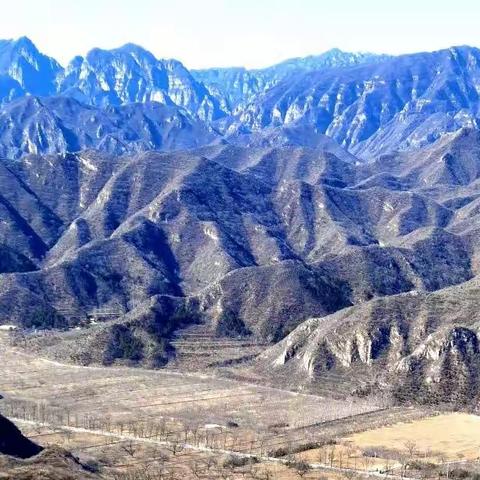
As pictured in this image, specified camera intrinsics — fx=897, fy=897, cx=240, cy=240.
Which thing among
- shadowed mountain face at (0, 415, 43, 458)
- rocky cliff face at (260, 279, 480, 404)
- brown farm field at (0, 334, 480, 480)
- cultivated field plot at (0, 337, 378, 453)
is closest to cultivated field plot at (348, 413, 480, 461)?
brown farm field at (0, 334, 480, 480)

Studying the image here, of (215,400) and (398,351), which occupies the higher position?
(398,351)

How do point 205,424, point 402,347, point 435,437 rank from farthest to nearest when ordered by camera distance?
1. point 402,347
2. point 205,424
3. point 435,437

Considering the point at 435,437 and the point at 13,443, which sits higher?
the point at 435,437

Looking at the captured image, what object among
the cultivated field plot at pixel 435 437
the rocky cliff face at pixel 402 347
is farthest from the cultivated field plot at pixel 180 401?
the cultivated field plot at pixel 435 437

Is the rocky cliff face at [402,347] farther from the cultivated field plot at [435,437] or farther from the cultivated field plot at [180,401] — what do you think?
the cultivated field plot at [180,401]

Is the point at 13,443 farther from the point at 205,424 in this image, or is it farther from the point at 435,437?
the point at 435,437

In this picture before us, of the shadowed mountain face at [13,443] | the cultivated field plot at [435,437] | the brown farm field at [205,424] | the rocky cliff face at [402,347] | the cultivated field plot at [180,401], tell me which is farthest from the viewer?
the rocky cliff face at [402,347]

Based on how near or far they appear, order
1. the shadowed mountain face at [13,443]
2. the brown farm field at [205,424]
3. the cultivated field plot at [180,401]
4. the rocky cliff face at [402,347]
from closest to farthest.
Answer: the shadowed mountain face at [13,443], the brown farm field at [205,424], the cultivated field plot at [180,401], the rocky cliff face at [402,347]

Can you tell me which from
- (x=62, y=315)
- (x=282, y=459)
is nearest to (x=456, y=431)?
(x=282, y=459)

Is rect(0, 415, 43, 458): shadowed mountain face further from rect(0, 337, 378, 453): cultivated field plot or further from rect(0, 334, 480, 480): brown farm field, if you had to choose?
rect(0, 337, 378, 453): cultivated field plot

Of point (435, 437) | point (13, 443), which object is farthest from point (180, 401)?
point (13, 443)

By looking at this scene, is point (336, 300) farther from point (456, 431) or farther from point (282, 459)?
point (282, 459)
